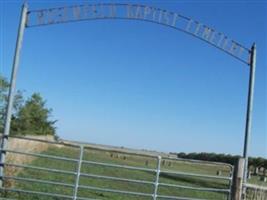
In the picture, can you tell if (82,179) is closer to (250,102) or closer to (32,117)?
(250,102)

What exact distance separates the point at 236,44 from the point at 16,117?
2894 inches

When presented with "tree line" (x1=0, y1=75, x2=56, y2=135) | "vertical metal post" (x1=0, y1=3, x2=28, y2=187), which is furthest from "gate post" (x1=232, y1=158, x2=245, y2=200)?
"tree line" (x1=0, y1=75, x2=56, y2=135)

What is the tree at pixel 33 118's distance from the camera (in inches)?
3456

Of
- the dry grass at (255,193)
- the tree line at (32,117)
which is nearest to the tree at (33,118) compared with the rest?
the tree line at (32,117)

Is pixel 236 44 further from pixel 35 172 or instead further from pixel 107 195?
pixel 35 172

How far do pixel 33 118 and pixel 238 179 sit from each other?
77.4 meters

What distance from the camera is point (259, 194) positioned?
2014 centimetres

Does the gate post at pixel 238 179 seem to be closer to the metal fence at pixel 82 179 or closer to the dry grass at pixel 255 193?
the metal fence at pixel 82 179

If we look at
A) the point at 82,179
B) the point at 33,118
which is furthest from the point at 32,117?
the point at 82,179

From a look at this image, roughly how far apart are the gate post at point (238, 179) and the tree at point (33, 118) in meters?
69.1

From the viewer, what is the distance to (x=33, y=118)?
9219 centimetres

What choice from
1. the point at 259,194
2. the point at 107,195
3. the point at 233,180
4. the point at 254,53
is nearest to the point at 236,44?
the point at 254,53

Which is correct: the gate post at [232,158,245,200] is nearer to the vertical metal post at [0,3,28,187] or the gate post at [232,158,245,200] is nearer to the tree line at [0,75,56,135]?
the vertical metal post at [0,3,28,187]

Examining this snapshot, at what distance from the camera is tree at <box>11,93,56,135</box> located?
87787mm
